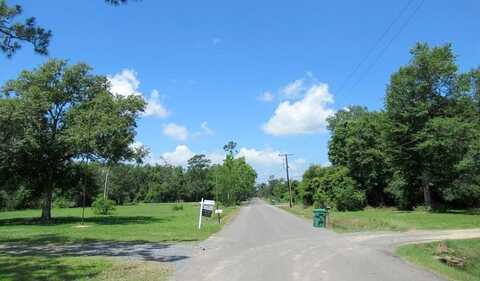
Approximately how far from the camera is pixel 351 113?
88.6 meters

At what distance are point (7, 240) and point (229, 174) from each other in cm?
5605

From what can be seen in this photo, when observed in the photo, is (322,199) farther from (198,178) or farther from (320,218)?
(198,178)

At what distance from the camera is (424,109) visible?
43.7 meters

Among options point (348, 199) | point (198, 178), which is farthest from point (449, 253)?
point (198, 178)

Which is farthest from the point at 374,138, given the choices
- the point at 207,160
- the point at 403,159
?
the point at 207,160

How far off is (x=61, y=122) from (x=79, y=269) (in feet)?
93.4

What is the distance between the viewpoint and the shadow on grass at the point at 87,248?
15.0 m

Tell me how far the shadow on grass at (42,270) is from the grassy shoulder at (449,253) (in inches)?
341

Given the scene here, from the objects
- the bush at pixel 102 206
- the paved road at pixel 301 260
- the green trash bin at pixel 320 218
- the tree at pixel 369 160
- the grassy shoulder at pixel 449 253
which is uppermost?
the tree at pixel 369 160

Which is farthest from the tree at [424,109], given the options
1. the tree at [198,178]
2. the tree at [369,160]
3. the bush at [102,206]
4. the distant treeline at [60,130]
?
the tree at [198,178]

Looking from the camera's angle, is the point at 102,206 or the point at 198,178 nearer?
the point at 102,206

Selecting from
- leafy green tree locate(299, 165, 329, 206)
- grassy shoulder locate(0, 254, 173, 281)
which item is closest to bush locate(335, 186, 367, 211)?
leafy green tree locate(299, 165, 329, 206)

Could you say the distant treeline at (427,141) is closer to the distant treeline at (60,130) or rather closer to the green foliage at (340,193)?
the green foliage at (340,193)

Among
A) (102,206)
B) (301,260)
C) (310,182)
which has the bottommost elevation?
(301,260)
